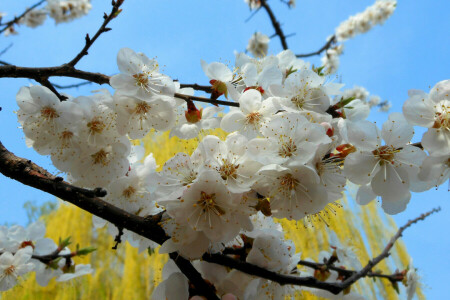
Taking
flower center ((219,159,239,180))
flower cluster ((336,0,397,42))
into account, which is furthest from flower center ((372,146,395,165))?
flower cluster ((336,0,397,42))

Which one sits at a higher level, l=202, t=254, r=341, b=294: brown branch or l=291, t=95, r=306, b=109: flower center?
l=291, t=95, r=306, b=109: flower center

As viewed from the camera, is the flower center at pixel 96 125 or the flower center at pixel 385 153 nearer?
the flower center at pixel 385 153

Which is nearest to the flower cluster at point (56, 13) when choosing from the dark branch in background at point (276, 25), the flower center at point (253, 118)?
the dark branch in background at point (276, 25)

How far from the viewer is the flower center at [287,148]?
0.65 m

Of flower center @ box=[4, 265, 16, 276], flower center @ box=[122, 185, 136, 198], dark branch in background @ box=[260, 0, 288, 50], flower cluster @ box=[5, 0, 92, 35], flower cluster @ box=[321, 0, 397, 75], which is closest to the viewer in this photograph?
flower center @ box=[122, 185, 136, 198]

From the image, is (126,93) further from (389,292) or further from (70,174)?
(389,292)

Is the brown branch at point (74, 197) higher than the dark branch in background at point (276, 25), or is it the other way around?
the dark branch in background at point (276, 25)

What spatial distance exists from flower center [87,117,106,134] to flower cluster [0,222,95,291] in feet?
2.00

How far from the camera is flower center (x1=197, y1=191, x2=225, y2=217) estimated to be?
635 millimetres

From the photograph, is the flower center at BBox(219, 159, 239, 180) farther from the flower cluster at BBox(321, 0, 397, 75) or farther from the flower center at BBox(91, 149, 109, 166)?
the flower cluster at BBox(321, 0, 397, 75)

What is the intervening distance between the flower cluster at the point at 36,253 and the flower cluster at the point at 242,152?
1.53 ft

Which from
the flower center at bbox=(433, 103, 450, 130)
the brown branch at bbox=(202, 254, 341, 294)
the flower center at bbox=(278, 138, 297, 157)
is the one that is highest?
the flower center at bbox=(433, 103, 450, 130)

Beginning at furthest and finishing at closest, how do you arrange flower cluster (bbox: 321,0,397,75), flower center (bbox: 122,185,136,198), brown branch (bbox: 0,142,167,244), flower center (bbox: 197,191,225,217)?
flower cluster (bbox: 321,0,397,75), flower center (bbox: 122,185,136,198), brown branch (bbox: 0,142,167,244), flower center (bbox: 197,191,225,217)

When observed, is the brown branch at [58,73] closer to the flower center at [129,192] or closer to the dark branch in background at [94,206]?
the dark branch in background at [94,206]
